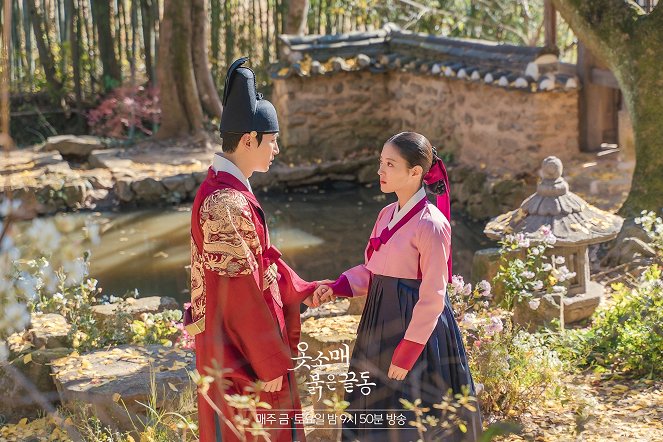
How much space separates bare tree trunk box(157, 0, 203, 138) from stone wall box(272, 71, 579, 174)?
4.26ft

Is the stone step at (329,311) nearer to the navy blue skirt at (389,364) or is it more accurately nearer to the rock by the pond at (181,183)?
the navy blue skirt at (389,364)

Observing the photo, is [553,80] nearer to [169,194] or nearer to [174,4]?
[169,194]

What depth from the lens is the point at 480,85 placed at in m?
11.3

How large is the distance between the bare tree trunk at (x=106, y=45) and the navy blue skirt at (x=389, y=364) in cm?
1287

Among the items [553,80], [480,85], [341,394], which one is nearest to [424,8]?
[480,85]

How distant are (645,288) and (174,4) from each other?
380 inches

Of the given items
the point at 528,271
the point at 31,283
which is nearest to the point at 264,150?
the point at 528,271

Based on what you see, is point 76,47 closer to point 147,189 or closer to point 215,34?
point 215,34

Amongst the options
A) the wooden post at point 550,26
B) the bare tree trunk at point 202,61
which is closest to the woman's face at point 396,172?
the wooden post at point 550,26

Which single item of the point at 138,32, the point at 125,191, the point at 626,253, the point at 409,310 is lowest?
the point at 125,191

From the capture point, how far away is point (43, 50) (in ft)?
49.8

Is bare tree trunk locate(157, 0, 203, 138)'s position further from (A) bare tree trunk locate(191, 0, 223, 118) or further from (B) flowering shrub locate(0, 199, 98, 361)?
(B) flowering shrub locate(0, 199, 98, 361)

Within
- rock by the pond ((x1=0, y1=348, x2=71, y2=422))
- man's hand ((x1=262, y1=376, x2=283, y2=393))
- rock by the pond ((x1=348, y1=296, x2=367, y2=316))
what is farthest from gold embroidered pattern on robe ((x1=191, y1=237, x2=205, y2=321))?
rock by the pond ((x1=348, y1=296, x2=367, y2=316))

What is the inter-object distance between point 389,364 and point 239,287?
2.07 feet
